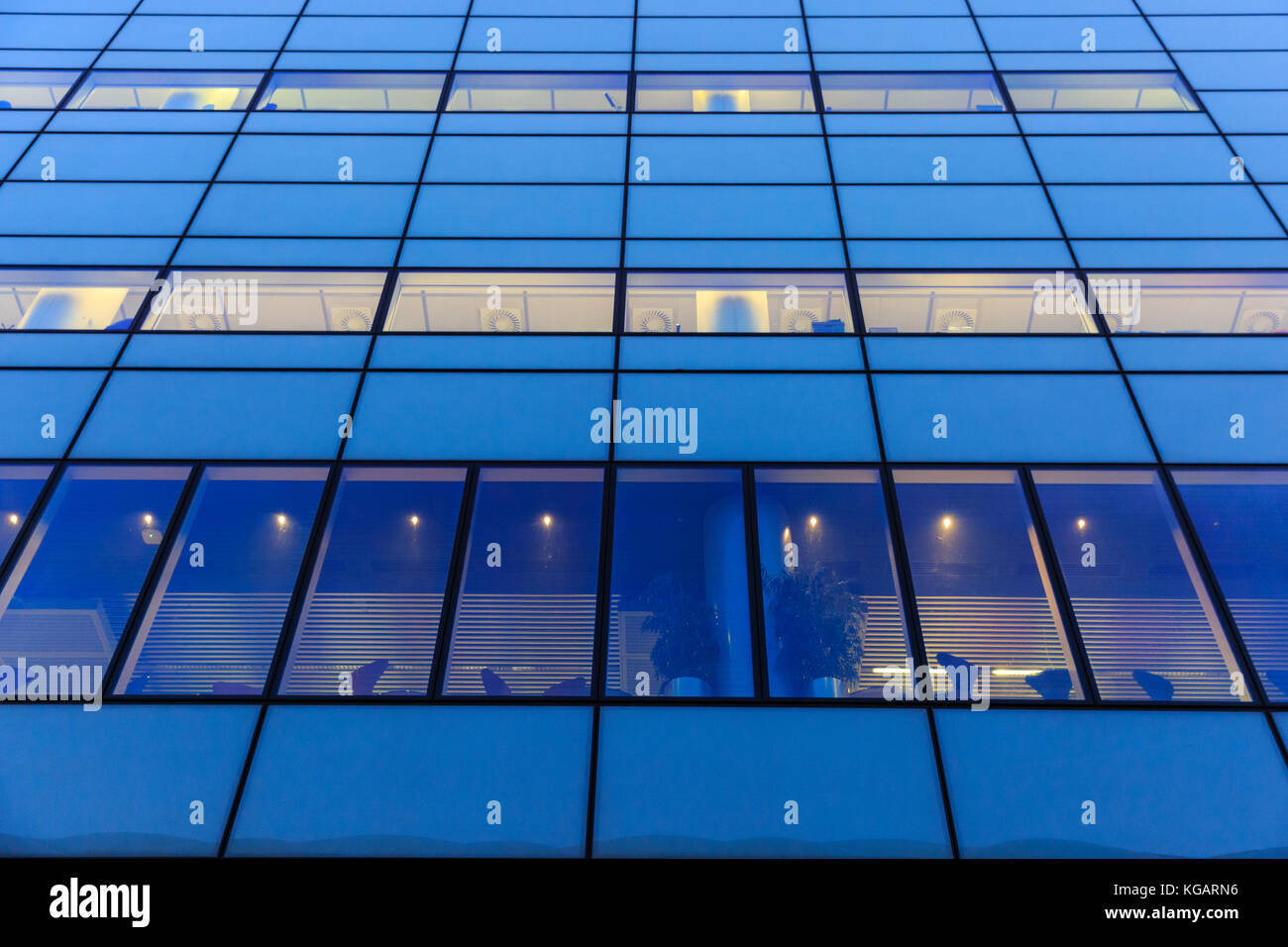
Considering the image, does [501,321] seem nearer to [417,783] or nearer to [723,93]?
[417,783]

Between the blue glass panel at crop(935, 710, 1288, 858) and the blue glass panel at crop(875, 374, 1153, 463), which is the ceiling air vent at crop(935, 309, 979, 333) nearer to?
the blue glass panel at crop(875, 374, 1153, 463)

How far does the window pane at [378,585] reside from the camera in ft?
23.4

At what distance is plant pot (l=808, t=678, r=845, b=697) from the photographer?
22.9ft

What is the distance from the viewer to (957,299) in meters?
10.3

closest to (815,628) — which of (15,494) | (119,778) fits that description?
(119,778)

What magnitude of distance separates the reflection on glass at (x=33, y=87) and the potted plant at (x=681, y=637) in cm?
1304

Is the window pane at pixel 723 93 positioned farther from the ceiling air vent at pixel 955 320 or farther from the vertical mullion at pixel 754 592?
the vertical mullion at pixel 754 592

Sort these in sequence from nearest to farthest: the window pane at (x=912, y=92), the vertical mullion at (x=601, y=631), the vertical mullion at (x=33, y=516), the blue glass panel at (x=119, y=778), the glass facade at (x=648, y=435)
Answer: the blue glass panel at (x=119, y=778)
the vertical mullion at (x=601, y=631)
the glass facade at (x=648, y=435)
the vertical mullion at (x=33, y=516)
the window pane at (x=912, y=92)

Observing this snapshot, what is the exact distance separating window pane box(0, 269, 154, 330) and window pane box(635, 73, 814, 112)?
786cm

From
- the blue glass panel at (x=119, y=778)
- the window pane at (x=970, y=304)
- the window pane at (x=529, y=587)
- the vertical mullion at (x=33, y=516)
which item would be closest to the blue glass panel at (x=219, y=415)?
the vertical mullion at (x=33, y=516)

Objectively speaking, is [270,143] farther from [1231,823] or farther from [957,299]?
[1231,823]

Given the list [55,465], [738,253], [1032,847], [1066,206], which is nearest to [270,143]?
[55,465]

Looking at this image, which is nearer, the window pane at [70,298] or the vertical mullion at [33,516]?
the vertical mullion at [33,516]

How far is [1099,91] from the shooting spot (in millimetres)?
13000
